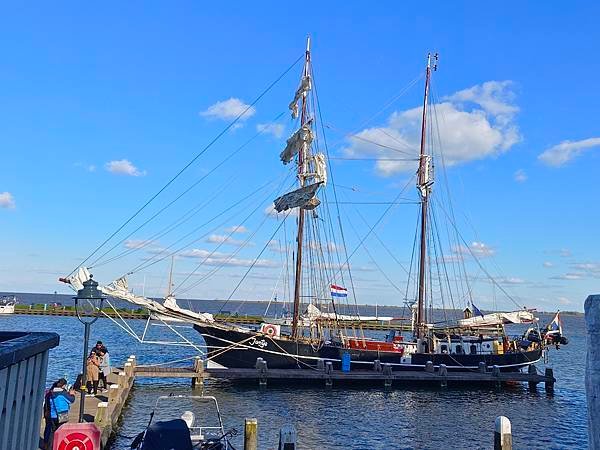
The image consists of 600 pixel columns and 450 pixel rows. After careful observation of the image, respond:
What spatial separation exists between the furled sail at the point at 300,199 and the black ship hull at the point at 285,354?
30.7ft

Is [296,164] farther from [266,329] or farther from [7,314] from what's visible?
[7,314]

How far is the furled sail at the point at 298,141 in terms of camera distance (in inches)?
1671

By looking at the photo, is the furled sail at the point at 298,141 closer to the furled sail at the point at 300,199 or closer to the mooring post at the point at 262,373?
the furled sail at the point at 300,199

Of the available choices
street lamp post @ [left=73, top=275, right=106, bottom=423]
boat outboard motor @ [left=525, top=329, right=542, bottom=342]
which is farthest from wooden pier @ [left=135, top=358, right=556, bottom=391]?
street lamp post @ [left=73, top=275, right=106, bottom=423]

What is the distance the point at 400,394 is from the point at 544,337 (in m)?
15.7

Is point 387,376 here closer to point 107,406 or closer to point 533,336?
point 533,336

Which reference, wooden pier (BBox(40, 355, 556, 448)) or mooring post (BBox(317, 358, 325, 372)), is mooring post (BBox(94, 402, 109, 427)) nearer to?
wooden pier (BBox(40, 355, 556, 448))

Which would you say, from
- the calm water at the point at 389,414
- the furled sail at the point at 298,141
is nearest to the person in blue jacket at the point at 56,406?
the calm water at the point at 389,414

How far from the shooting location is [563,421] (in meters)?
29.1

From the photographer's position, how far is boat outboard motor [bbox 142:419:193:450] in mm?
12445

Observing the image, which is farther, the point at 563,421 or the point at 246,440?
the point at 563,421

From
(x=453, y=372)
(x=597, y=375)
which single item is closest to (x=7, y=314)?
(x=453, y=372)

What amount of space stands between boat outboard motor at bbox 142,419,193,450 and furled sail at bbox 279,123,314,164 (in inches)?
1236

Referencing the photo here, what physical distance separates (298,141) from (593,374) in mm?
40214
